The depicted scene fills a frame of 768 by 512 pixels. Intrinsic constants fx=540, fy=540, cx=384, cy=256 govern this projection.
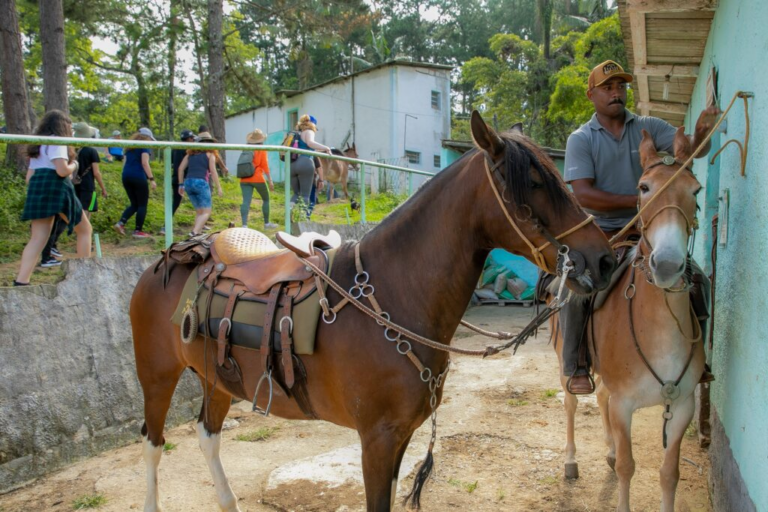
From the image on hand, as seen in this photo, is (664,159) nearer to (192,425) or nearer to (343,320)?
(343,320)

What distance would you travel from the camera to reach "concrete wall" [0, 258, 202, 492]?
3.72 metres

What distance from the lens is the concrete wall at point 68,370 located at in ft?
12.2

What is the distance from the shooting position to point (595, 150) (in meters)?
3.54

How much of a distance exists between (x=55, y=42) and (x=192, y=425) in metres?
7.71

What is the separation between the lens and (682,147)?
2723 mm

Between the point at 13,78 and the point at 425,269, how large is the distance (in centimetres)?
981

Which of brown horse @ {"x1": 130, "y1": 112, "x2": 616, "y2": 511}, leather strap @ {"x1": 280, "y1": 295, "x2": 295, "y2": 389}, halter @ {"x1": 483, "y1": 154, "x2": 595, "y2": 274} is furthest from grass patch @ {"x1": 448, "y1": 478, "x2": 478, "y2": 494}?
halter @ {"x1": 483, "y1": 154, "x2": 595, "y2": 274}

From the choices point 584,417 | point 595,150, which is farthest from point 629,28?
point 584,417

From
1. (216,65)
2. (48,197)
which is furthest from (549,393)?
(216,65)

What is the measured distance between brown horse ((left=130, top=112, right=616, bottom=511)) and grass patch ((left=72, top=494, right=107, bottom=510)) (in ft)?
6.06

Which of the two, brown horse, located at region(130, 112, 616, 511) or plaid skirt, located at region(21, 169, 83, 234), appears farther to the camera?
plaid skirt, located at region(21, 169, 83, 234)

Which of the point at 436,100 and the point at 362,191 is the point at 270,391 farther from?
the point at 436,100

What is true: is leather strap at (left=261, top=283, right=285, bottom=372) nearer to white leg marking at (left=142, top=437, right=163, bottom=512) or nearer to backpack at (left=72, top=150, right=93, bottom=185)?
white leg marking at (left=142, top=437, right=163, bottom=512)

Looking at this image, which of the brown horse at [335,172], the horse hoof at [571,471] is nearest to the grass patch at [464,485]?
the horse hoof at [571,471]
